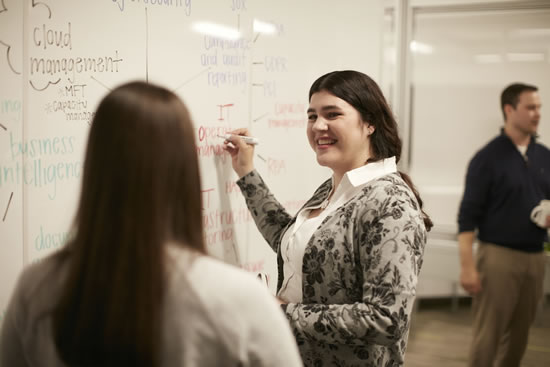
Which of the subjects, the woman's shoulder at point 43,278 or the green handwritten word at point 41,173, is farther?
the green handwritten word at point 41,173

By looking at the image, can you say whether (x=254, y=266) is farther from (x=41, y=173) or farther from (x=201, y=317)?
(x=201, y=317)

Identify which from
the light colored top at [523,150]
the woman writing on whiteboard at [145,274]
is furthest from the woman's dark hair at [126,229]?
the light colored top at [523,150]

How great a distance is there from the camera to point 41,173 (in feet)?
4.65

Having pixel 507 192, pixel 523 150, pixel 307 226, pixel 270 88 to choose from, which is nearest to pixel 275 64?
pixel 270 88

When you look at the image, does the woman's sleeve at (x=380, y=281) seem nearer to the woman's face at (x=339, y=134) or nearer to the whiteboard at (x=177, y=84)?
the woman's face at (x=339, y=134)

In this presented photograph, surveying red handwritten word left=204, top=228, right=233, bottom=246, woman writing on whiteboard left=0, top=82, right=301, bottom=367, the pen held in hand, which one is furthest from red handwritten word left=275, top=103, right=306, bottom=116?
woman writing on whiteboard left=0, top=82, right=301, bottom=367

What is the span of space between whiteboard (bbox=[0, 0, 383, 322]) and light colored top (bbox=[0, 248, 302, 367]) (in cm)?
56

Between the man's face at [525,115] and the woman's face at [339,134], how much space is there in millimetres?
1722

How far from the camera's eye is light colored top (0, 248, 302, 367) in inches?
31.7

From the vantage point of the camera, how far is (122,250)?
0.80 meters

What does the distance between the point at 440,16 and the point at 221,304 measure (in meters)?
3.74

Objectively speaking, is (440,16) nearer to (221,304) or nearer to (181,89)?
(181,89)

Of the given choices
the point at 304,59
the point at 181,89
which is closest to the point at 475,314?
the point at 304,59

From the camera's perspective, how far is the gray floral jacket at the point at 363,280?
142 cm
